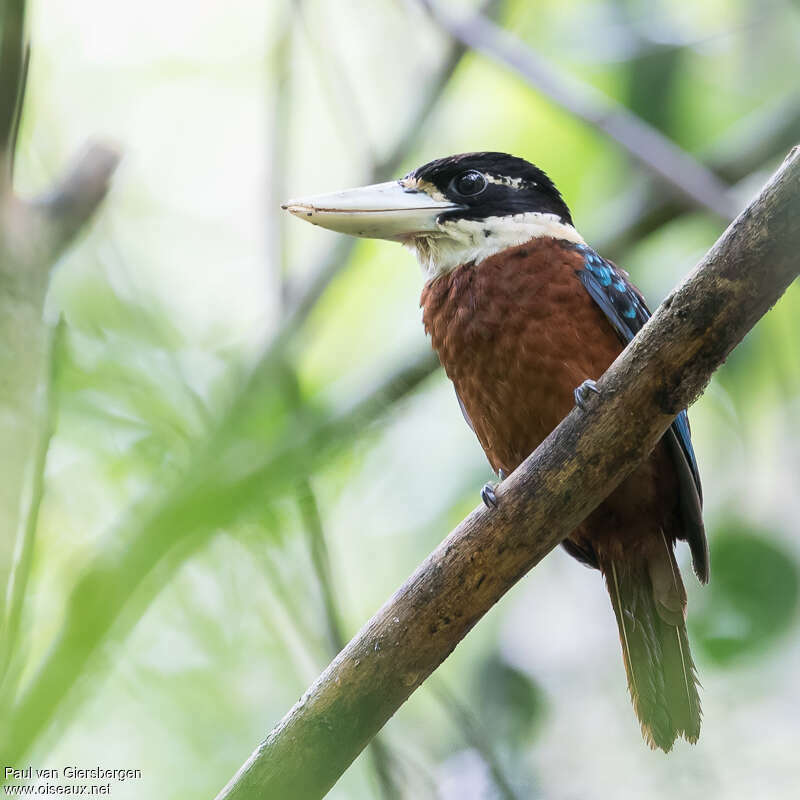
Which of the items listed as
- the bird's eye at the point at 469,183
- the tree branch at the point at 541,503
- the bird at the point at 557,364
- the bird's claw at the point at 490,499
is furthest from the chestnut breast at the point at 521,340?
the tree branch at the point at 541,503

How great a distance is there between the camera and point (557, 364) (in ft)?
10.3

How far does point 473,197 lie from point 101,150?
1.23 metres

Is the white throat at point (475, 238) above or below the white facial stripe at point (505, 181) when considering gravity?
below

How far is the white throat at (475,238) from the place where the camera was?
3.50 metres

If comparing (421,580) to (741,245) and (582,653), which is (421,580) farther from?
(582,653)

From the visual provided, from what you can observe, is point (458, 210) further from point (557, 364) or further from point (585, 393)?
point (585, 393)

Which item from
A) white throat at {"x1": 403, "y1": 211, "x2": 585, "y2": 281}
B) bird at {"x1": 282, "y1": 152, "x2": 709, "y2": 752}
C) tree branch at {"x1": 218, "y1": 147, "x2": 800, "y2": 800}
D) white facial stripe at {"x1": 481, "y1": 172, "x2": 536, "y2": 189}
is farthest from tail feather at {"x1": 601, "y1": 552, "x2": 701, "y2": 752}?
white facial stripe at {"x1": 481, "y1": 172, "x2": 536, "y2": 189}

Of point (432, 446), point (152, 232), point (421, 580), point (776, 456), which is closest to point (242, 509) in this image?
point (421, 580)

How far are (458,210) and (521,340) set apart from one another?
587 mm

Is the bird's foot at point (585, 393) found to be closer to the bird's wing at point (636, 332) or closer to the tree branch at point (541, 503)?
the tree branch at point (541, 503)

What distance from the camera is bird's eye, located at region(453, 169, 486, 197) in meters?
3.63

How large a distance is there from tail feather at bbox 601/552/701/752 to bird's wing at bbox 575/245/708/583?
0.16m

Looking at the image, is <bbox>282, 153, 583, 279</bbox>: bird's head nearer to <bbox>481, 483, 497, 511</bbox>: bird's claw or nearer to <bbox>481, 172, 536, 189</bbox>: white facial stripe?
<bbox>481, 172, 536, 189</bbox>: white facial stripe

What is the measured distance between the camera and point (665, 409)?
2.34 meters
